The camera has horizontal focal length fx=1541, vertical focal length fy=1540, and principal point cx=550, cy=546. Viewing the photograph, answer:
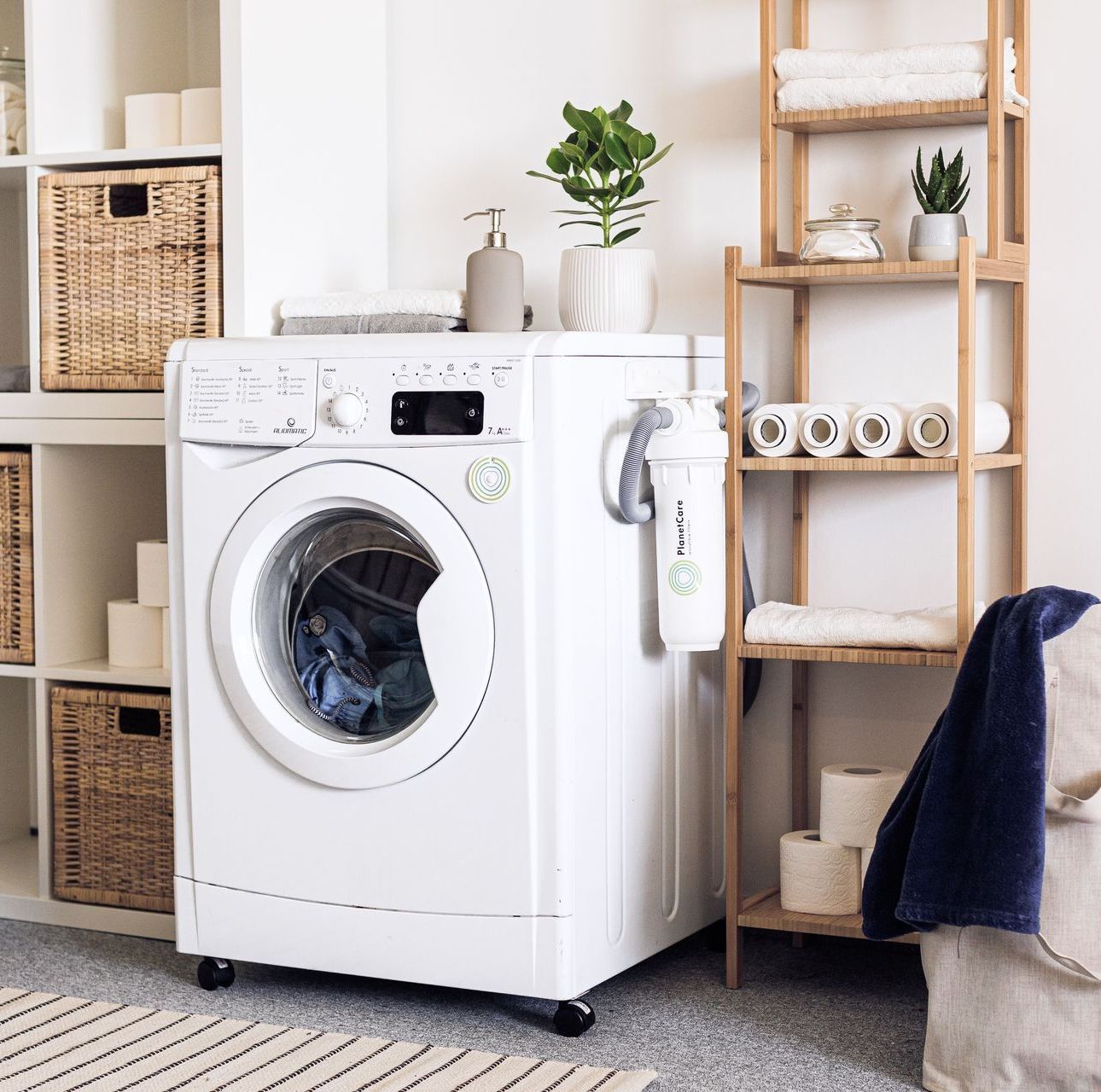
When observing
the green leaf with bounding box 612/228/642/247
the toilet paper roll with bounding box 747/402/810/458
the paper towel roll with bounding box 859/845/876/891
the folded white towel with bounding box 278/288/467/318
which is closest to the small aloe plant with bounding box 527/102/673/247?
the green leaf with bounding box 612/228/642/247

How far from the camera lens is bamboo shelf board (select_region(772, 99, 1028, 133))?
220cm

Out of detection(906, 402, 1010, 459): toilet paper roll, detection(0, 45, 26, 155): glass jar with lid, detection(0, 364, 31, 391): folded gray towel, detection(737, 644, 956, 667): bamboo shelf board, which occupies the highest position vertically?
detection(0, 45, 26, 155): glass jar with lid

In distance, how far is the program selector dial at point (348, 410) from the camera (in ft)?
6.96

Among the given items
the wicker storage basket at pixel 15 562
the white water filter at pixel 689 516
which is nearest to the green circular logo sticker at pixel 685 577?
the white water filter at pixel 689 516

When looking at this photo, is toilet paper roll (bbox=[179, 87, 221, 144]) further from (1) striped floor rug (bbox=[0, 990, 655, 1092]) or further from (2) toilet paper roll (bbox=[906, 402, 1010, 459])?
(1) striped floor rug (bbox=[0, 990, 655, 1092])

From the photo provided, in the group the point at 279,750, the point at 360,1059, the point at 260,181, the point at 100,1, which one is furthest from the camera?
the point at 100,1

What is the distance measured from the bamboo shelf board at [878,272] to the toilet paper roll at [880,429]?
19 centimetres

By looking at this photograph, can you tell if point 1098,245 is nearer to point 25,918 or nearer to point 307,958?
point 307,958

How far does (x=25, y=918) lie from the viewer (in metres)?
2.71

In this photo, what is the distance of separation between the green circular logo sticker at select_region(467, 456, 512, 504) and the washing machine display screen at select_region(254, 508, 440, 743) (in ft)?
0.45

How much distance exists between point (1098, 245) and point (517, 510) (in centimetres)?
100

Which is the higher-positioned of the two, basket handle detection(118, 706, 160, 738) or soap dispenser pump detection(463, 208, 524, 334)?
soap dispenser pump detection(463, 208, 524, 334)

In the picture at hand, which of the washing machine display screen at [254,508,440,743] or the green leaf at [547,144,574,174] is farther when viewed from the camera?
the green leaf at [547,144,574,174]

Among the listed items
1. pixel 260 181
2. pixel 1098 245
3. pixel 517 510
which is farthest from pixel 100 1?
pixel 1098 245
